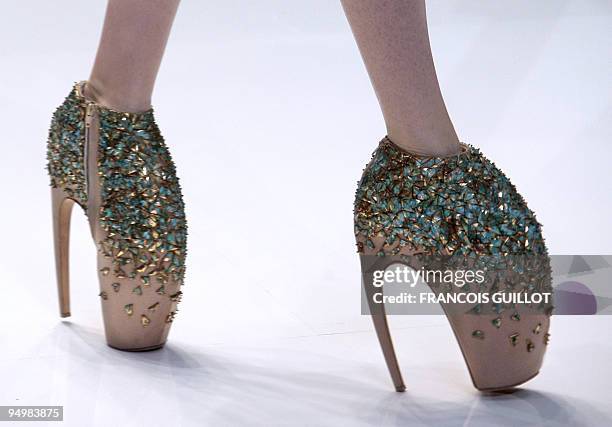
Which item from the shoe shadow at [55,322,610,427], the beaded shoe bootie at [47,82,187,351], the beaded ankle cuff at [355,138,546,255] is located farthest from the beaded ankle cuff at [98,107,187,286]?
the beaded ankle cuff at [355,138,546,255]

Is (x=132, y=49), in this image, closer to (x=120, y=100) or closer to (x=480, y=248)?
(x=120, y=100)

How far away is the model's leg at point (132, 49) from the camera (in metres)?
1.23

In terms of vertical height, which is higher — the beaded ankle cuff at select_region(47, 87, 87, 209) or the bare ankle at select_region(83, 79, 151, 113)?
the bare ankle at select_region(83, 79, 151, 113)

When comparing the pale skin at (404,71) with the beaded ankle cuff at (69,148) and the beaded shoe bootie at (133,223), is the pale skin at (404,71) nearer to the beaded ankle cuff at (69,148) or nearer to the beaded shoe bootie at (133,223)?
the beaded shoe bootie at (133,223)

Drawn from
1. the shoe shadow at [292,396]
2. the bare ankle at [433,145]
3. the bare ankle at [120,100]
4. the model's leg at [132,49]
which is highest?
the model's leg at [132,49]

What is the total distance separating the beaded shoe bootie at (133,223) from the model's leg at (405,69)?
0.30 meters

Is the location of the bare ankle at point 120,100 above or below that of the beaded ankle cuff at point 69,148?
above

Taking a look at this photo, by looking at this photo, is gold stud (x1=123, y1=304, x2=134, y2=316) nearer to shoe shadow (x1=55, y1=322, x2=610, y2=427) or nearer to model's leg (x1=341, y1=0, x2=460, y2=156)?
shoe shadow (x1=55, y1=322, x2=610, y2=427)

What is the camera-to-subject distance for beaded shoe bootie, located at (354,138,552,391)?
3.46ft

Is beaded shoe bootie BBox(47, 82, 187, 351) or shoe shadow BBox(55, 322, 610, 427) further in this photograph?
beaded shoe bootie BBox(47, 82, 187, 351)

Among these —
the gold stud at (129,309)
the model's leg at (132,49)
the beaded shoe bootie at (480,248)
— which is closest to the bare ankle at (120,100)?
the model's leg at (132,49)

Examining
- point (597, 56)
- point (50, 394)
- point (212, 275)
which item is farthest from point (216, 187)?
point (597, 56)

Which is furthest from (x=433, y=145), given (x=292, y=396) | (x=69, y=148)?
(x=69, y=148)

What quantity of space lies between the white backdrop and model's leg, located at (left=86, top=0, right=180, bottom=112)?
0.31m
